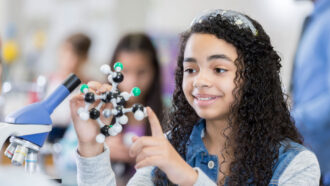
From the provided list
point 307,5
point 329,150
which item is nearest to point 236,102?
point 329,150

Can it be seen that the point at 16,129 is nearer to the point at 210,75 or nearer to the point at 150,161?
the point at 150,161

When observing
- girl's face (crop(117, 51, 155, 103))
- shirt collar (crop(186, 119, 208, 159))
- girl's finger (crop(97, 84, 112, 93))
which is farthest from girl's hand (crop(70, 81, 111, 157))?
girl's face (crop(117, 51, 155, 103))

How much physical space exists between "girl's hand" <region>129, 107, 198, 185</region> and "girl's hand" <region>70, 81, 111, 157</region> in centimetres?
13

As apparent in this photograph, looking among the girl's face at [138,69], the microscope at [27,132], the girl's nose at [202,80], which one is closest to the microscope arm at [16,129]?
the microscope at [27,132]

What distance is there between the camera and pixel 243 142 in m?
0.83

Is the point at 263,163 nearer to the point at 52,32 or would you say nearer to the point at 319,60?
Answer: the point at 319,60

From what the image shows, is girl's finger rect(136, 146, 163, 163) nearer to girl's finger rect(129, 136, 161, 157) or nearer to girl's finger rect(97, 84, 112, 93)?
girl's finger rect(129, 136, 161, 157)

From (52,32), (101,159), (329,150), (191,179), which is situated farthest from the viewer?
(52,32)

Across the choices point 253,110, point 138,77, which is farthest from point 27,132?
point 138,77

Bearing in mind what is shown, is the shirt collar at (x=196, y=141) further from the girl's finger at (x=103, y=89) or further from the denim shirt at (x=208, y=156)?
the girl's finger at (x=103, y=89)

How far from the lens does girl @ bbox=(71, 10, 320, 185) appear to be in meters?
0.76

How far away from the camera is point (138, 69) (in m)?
1.52

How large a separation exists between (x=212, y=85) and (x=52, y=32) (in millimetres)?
2736

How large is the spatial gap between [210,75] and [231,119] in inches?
4.6
